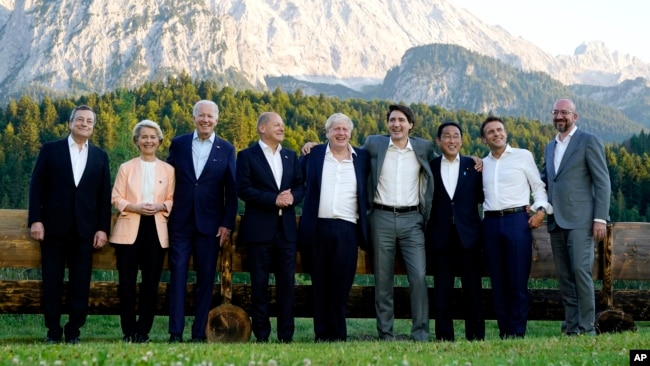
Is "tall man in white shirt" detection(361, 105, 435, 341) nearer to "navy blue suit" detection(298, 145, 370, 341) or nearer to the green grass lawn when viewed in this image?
"navy blue suit" detection(298, 145, 370, 341)

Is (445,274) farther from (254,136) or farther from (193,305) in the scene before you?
(254,136)

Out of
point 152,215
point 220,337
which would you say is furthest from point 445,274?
point 152,215

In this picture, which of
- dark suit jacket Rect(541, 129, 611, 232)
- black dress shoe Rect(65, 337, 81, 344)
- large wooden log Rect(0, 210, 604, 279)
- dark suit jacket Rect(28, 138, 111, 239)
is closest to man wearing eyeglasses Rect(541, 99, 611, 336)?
dark suit jacket Rect(541, 129, 611, 232)

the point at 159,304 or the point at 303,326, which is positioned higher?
the point at 159,304

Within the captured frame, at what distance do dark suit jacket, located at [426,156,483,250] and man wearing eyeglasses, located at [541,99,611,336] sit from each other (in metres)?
0.93

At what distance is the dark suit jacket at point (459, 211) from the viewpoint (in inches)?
→ 313

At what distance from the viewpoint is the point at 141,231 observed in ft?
25.1

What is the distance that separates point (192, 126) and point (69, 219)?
83.8m

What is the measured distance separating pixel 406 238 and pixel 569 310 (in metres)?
2.12

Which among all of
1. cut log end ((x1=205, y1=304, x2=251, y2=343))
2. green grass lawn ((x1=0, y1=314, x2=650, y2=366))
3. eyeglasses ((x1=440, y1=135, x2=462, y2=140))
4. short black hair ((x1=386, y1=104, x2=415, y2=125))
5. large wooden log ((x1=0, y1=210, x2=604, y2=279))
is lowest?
cut log end ((x1=205, y1=304, x2=251, y2=343))

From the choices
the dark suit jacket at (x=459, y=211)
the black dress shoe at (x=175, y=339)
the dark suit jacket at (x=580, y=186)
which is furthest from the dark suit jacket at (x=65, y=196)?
the dark suit jacket at (x=580, y=186)

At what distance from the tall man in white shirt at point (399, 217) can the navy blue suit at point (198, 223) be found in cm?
162

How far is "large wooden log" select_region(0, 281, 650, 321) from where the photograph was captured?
813cm

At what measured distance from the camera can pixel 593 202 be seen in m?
8.08
